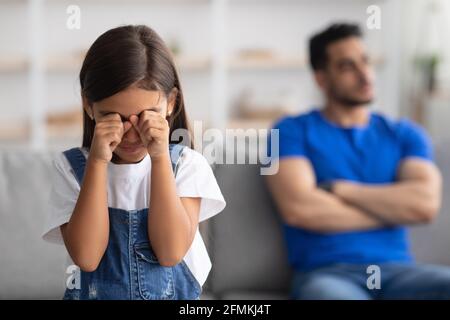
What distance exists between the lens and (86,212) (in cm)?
35

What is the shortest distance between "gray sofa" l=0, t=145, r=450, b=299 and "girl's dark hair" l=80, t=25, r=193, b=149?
0.08m

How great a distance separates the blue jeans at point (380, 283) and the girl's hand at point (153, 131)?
264 millimetres

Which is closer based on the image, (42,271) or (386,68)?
(42,271)

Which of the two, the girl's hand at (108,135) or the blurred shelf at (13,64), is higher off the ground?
the blurred shelf at (13,64)

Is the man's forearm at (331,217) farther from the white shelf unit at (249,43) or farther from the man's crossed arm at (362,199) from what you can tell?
the white shelf unit at (249,43)

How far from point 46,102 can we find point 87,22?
85.1 inches

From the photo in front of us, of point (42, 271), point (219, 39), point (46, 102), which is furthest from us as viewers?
point (219, 39)

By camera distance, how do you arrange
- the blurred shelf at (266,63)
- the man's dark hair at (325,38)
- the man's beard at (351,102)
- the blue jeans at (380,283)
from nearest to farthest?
the blue jeans at (380,283) → the man's beard at (351,102) → the man's dark hair at (325,38) → the blurred shelf at (266,63)

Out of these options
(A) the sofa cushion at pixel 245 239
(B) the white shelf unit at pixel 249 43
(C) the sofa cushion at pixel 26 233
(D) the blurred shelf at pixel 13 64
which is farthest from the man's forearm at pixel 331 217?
(D) the blurred shelf at pixel 13 64

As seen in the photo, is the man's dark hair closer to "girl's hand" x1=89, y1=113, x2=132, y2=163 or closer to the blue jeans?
the blue jeans

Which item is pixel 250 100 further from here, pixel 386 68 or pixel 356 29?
pixel 356 29

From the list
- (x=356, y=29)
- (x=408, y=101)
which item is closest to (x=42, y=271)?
(x=356, y=29)

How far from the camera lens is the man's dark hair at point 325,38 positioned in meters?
1.16

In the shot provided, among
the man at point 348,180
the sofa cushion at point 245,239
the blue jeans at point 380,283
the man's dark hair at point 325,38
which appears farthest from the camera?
the man's dark hair at point 325,38
